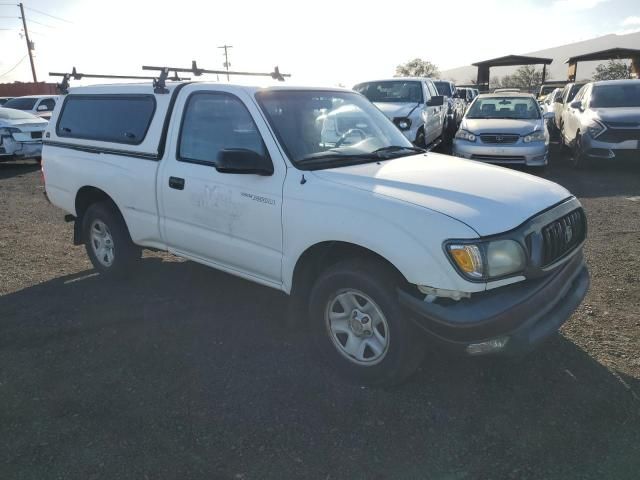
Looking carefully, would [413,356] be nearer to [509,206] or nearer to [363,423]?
[363,423]

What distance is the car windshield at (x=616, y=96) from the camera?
11039 mm

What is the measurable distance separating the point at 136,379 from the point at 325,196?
176 centimetres

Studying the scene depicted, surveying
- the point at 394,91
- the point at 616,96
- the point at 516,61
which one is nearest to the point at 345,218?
the point at 394,91

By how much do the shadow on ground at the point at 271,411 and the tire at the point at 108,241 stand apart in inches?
36.2

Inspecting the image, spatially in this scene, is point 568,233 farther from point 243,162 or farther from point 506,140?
point 506,140

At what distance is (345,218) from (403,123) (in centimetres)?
736

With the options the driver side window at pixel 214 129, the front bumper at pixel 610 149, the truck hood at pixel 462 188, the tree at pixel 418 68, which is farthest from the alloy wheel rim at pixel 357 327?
the tree at pixel 418 68

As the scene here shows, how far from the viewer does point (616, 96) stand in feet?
36.9

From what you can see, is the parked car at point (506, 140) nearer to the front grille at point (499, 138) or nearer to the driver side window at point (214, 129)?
the front grille at point (499, 138)

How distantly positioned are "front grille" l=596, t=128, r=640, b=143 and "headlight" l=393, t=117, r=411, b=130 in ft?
12.6

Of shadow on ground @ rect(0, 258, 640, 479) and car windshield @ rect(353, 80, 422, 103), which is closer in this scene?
shadow on ground @ rect(0, 258, 640, 479)

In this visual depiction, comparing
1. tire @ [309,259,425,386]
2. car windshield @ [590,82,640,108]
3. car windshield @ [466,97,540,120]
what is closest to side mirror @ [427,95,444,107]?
car windshield @ [466,97,540,120]

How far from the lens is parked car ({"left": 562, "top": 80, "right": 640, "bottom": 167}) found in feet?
33.3

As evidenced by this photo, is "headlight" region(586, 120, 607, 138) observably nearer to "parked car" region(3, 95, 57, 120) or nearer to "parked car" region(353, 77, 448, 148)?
"parked car" region(353, 77, 448, 148)
